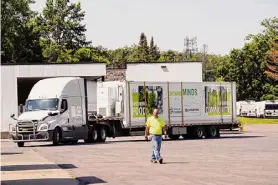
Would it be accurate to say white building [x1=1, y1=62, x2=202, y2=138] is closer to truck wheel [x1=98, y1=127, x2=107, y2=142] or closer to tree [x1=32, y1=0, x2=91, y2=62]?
truck wheel [x1=98, y1=127, x2=107, y2=142]

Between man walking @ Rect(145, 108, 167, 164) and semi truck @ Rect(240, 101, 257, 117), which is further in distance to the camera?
semi truck @ Rect(240, 101, 257, 117)

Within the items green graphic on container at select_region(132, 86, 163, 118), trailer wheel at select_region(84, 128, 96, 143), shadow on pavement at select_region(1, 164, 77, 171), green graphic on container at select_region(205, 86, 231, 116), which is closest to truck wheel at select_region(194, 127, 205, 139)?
green graphic on container at select_region(205, 86, 231, 116)

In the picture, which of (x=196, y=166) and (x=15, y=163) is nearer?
(x=196, y=166)

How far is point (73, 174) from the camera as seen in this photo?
61.6 feet

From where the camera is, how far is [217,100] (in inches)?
1795

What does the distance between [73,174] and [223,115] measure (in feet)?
92.1

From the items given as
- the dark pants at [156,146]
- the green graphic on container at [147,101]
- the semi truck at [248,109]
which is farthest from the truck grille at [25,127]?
the semi truck at [248,109]

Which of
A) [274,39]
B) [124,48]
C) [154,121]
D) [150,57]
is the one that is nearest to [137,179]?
[154,121]

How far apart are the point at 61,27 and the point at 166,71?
150ft

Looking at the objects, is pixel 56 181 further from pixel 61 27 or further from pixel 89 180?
pixel 61 27

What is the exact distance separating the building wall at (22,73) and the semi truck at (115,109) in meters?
8.29

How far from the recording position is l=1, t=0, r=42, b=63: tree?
86812 millimetres

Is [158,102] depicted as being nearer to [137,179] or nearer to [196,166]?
[196,166]

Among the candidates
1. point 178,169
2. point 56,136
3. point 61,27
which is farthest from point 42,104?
point 61,27
